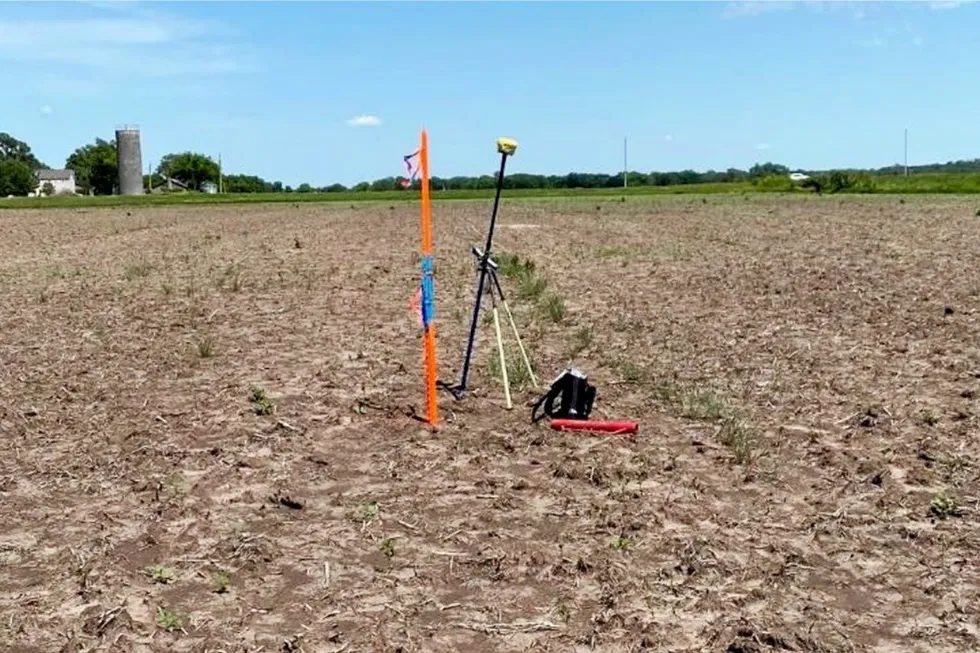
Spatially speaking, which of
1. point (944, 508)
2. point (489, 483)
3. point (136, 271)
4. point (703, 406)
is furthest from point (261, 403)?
point (136, 271)

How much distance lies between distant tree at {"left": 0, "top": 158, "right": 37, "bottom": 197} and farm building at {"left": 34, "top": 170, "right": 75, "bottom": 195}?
16059mm

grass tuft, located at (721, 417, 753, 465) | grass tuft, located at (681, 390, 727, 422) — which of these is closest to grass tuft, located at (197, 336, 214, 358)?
grass tuft, located at (681, 390, 727, 422)

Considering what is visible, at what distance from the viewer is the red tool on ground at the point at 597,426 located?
7.13m

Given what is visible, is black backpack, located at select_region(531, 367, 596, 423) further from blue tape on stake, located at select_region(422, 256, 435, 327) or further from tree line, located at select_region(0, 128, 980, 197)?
tree line, located at select_region(0, 128, 980, 197)

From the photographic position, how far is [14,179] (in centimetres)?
13350

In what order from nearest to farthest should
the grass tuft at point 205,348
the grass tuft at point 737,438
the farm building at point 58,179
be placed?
the grass tuft at point 737,438 < the grass tuft at point 205,348 < the farm building at point 58,179

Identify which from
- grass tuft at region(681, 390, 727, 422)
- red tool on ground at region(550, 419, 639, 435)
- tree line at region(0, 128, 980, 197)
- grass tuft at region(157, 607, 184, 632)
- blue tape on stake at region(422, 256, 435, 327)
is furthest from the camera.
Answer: tree line at region(0, 128, 980, 197)

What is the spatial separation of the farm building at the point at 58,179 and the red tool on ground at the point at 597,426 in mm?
160617

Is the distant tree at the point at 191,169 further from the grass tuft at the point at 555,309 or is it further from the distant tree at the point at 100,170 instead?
the grass tuft at the point at 555,309

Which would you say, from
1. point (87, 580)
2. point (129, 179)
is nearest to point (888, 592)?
point (87, 580)

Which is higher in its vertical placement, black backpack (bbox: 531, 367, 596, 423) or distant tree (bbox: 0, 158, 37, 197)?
distant tree (bbox: 0, 158, 37, 197)

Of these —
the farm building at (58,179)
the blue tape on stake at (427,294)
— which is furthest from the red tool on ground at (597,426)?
the farm building at (58,179)

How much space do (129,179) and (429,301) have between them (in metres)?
123

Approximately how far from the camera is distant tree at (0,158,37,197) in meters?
131
